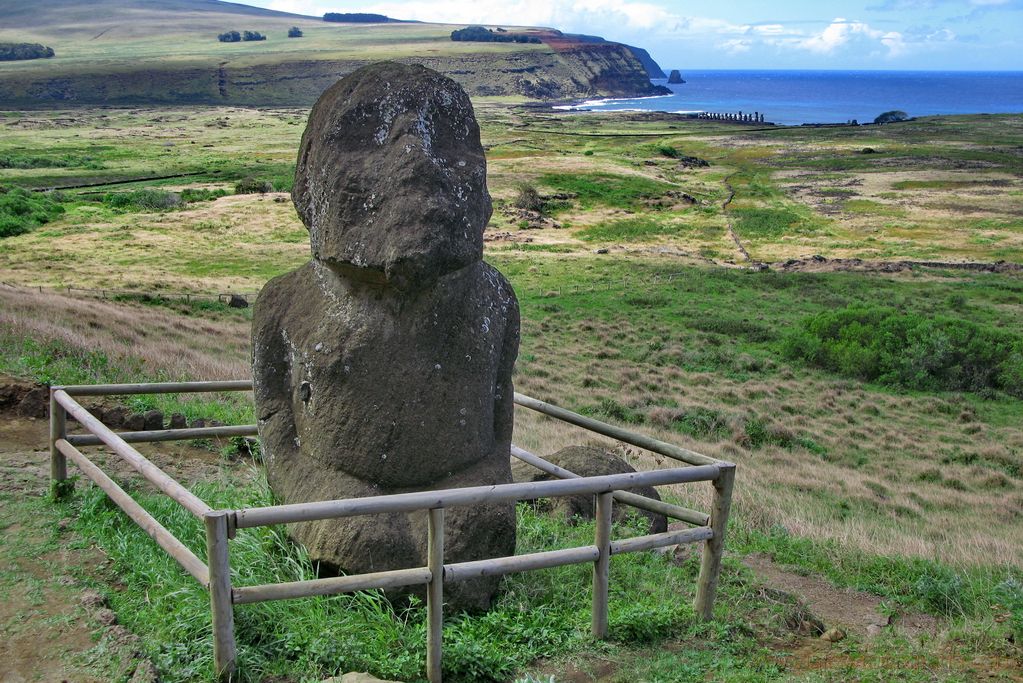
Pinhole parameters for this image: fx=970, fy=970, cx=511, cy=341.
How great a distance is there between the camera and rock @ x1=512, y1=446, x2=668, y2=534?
8.32 m

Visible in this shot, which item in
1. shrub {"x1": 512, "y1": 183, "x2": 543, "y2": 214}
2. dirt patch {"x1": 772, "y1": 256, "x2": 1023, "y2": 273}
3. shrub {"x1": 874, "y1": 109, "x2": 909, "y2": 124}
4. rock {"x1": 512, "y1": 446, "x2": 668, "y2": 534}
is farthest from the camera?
shrub {"x1": 874, "y1": 109, "x2": 909, "y2": 124}

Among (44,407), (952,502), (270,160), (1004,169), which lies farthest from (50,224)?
(1004,169)

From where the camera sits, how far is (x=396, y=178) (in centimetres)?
573

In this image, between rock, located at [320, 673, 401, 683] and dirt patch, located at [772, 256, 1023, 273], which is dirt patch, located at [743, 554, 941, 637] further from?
dirt patch, located at [772, 256, 1023, 273]

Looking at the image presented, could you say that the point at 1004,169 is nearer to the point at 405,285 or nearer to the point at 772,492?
the point at 772,492

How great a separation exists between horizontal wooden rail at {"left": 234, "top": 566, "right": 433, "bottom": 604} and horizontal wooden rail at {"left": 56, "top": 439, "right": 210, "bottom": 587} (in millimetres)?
209

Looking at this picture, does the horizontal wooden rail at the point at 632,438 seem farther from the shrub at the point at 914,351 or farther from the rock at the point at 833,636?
the shrub at the point at 914,351

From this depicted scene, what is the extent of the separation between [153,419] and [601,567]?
5.45m

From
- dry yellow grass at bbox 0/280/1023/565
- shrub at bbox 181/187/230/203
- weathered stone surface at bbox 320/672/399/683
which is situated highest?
weathered stone surface at bbox 320/672/399/683

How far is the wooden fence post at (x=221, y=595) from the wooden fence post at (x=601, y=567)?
201 centimetres

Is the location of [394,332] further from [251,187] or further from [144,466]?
[251,187]

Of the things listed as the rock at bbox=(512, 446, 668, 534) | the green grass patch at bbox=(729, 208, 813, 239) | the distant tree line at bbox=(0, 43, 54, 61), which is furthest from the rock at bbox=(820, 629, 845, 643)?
the distant tree line at bbox=(0, 43, 54, 61)

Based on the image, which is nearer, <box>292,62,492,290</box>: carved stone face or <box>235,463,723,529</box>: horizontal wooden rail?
<box>235,463,723,529</box>: horizontal wooden rail

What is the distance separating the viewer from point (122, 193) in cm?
4841
